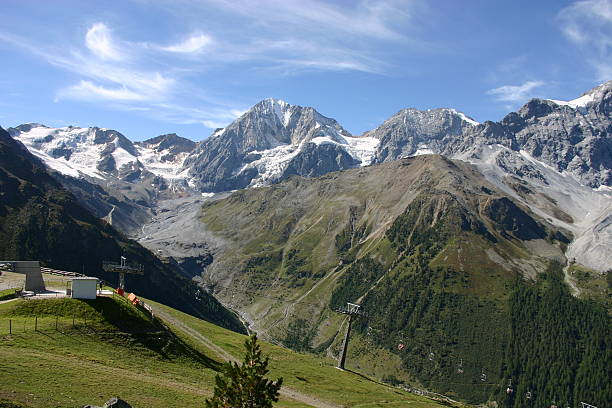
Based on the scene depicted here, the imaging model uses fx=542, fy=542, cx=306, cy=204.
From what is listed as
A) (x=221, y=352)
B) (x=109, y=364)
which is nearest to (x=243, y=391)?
(x=109, y=364)

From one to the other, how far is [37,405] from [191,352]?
3556 cm

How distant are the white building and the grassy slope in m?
1.13

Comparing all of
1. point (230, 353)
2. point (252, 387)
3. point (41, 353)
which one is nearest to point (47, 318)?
point (41, 353)

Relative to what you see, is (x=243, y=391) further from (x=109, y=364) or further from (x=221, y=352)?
(x=221, y=352)

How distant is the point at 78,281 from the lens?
75.3 m

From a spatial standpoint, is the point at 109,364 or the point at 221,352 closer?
the point at 109,364

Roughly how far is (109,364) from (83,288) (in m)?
16.1

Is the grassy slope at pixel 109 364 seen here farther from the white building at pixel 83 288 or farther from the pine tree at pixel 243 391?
the pine tree at pixel 243 391

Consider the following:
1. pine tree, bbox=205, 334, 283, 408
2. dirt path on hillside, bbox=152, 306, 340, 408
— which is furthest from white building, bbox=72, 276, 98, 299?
pine tree, bbox=205, 334, 283, 408

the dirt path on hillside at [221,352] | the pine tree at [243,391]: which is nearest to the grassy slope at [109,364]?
the dirt path on hillside at [221,352]

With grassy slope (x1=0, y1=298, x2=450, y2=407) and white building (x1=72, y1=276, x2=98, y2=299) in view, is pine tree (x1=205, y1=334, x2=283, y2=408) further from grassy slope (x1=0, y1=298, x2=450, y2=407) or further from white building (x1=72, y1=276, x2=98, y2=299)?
white building (x1=72, y1=276, x2=98, y2=299)

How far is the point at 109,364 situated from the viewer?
63906mm

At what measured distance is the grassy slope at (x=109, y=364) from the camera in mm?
52500

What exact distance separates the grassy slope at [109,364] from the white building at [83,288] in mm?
1126
